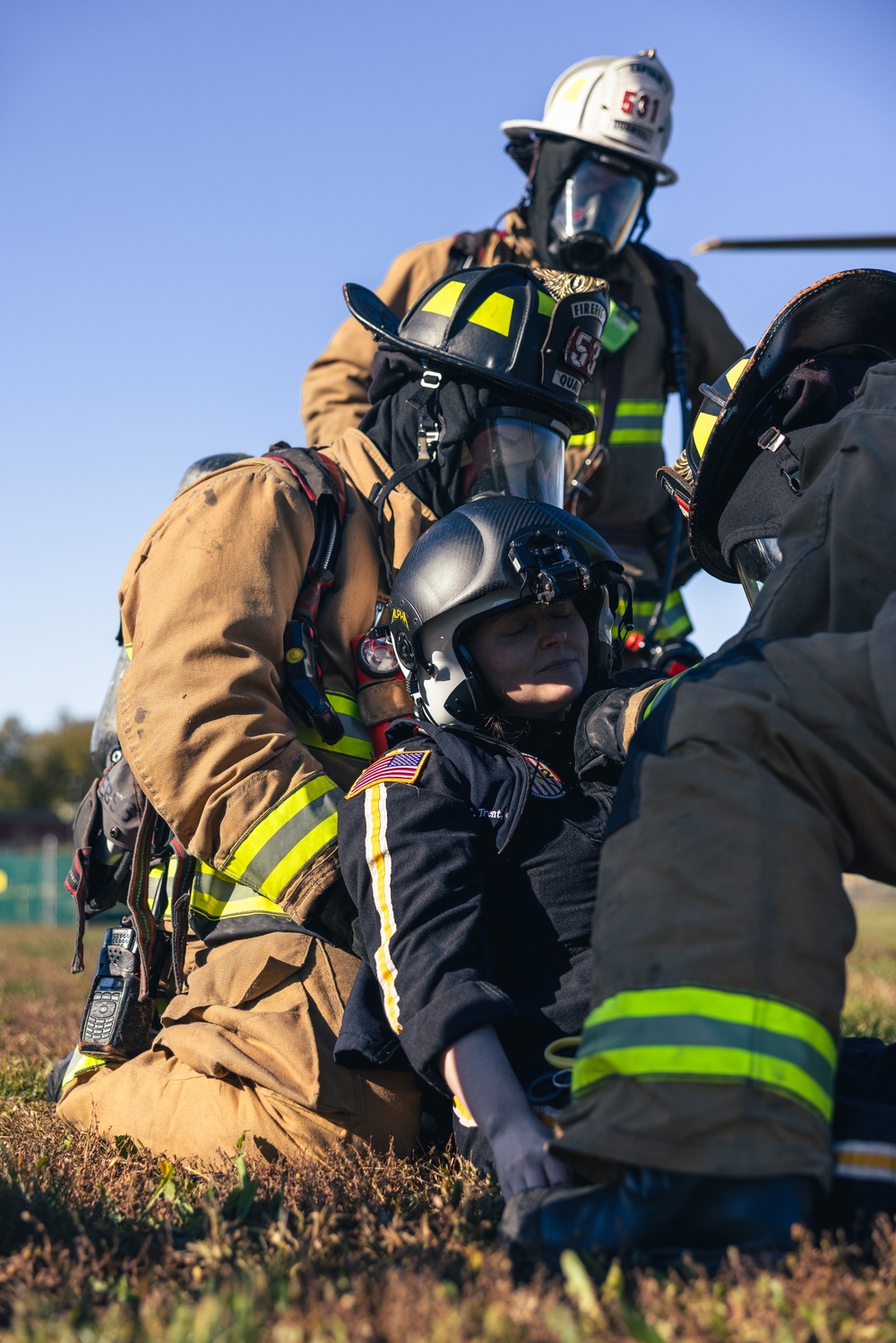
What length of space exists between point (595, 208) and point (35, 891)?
78.5 ft

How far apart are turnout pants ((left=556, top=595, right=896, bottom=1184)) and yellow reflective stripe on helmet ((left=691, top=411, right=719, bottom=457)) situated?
1057 mm

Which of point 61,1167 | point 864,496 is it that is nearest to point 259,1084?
point 61,1167

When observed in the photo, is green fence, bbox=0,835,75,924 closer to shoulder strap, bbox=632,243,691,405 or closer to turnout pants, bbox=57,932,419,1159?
shoulder strap, bbox=632,243,691,405

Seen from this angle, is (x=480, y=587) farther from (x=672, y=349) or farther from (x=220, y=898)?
(x=672, y=349)

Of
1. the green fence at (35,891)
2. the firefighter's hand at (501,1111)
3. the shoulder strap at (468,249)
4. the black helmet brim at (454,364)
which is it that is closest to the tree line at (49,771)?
the green fence at (35,891)

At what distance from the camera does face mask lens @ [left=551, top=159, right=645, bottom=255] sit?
5.35 meters

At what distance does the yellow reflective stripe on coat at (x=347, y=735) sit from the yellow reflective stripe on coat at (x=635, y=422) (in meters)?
2.37

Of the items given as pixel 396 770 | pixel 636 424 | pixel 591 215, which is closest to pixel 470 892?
pixel 396 770

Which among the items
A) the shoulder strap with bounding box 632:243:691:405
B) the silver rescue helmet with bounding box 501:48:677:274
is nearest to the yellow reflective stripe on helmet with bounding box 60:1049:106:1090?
the shoulder strap with bounding box 632:243:691:405

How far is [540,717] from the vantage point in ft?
Answer: 9.19

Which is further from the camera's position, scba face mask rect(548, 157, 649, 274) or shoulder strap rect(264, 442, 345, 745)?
scba face mask rect(548, 157, 649, 274)

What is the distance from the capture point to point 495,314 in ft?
11.9

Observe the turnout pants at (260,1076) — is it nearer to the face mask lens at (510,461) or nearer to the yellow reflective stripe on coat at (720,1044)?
the yellow reflective stripe on coat at (720,1044)

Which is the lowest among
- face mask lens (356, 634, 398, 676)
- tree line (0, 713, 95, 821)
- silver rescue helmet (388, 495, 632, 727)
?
tree line (0, 713, 95, 821)
